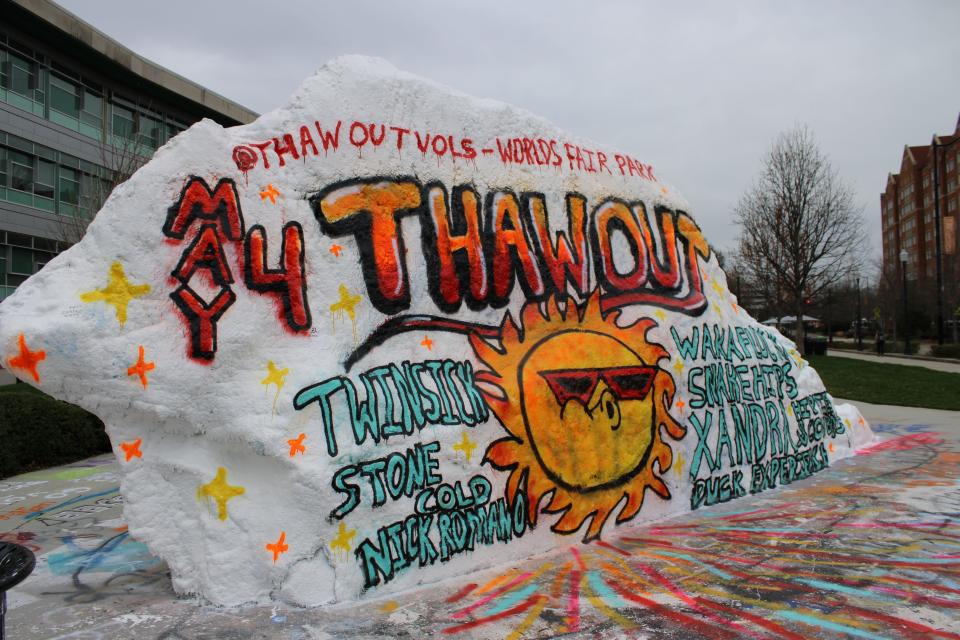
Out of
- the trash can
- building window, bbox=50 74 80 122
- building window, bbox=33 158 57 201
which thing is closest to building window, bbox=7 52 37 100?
building window, bbox=50 74 80 122

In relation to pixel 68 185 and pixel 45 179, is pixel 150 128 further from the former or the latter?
pixel 45 179

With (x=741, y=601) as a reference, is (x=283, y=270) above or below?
above

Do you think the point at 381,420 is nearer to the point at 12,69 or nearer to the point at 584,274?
the point at 584,274

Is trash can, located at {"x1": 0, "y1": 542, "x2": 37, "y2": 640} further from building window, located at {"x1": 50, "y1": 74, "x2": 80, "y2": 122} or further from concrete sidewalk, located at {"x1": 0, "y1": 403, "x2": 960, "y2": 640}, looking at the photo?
building window, located at {"x1": 50, "y1": 74, "x2": 80, "y2": 122}

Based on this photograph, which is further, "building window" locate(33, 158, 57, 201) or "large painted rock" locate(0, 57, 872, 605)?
"building window" locate(33, 158, 57, 201)

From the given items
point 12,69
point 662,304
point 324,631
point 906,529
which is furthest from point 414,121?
point 12,69

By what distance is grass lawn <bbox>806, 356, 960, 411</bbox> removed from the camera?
15.2 m

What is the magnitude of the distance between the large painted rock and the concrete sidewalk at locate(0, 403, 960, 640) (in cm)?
28

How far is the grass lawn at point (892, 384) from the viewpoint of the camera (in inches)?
600

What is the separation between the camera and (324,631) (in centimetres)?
401

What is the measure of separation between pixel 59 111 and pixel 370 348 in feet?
82.3

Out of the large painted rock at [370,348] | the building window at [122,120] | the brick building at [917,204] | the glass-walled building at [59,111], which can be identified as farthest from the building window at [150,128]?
the brick building at [917,204]

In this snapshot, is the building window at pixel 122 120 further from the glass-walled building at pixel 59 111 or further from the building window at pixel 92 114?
the building window at pixel 92 114

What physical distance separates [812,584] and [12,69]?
1057 inches
